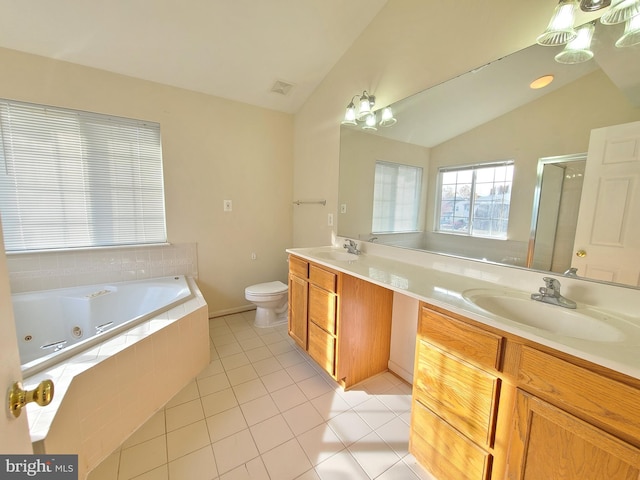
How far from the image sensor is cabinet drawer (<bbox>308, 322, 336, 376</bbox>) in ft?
5.94

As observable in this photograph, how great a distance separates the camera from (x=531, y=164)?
1237 millimetres

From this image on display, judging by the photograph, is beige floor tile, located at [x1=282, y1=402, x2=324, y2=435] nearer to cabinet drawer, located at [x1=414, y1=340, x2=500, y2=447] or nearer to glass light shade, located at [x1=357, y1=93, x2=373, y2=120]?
cabinet drawer, located at [x1=414, y1=340, x2=500, y2=447]

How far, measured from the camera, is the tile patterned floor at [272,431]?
4.16 feet

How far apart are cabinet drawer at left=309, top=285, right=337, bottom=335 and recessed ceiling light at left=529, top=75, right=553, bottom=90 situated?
1.50 m

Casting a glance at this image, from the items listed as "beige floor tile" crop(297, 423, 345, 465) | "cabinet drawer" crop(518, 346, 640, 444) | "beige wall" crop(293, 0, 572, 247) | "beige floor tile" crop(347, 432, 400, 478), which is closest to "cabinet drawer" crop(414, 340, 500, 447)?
"cabinet drawer" crop(518, 346, 640, 444)

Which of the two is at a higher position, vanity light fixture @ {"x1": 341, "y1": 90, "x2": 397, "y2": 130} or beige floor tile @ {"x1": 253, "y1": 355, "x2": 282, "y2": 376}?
vanity light fixture @ {"x1": 341, "y1": 90, "x2": 397, "y2": 130}

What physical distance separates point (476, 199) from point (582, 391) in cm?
98

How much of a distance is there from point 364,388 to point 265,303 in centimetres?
126

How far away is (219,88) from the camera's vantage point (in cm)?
258

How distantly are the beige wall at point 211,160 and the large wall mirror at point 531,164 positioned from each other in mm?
1624

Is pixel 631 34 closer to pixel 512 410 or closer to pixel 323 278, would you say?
pixel 512 410

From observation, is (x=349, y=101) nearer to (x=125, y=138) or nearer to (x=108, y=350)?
(x=125, y=138)

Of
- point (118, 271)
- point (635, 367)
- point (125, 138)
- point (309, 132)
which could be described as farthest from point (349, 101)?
point (118, 271)

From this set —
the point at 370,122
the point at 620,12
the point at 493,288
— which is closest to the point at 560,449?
the point at 493,288
